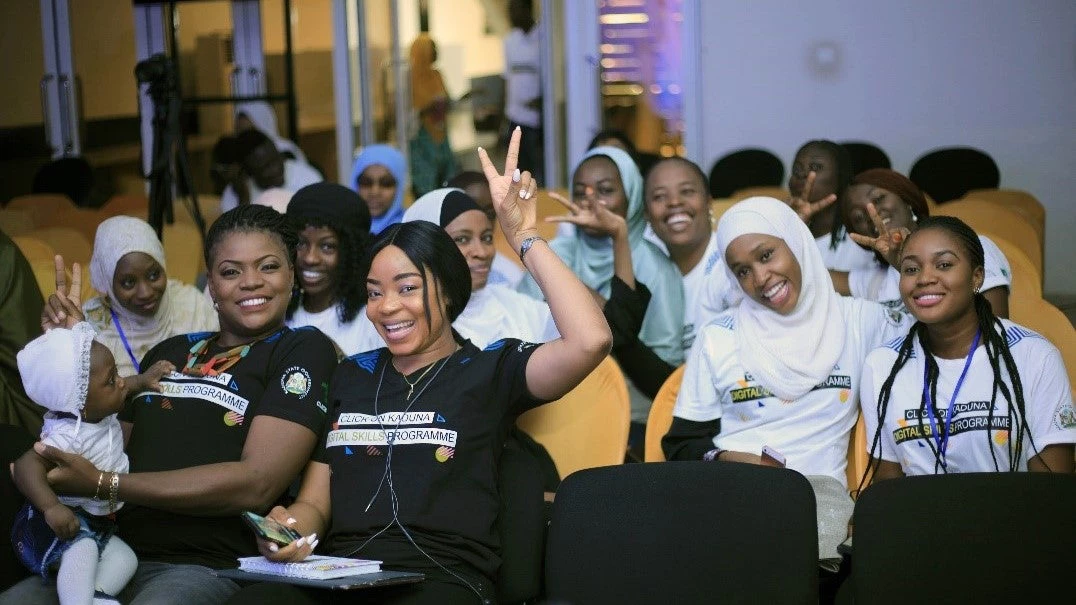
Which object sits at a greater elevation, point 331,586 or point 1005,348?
point 1005,348

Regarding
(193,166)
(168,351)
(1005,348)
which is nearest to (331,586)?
(168,351)

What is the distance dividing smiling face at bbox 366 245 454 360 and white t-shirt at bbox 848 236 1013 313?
122 centimetres

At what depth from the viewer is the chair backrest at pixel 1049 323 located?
3.36 m

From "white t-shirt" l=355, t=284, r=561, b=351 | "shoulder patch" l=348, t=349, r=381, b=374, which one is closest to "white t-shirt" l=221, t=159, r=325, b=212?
"white t-shirt" l=355, t=284, r=561, b=351

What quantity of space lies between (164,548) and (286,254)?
0.76m

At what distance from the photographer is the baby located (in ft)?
8.70

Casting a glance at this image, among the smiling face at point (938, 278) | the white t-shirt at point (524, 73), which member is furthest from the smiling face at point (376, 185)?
the white t-shirt at point (524, 73)

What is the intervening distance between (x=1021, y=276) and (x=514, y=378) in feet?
6.43

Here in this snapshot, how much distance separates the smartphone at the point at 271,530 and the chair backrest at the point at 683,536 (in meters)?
0.53

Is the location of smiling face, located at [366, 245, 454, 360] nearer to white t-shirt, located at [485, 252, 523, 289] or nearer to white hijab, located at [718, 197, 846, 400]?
white hijab, located at [718, 197, 846, 400]

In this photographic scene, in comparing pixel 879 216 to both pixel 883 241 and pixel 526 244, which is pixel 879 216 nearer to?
pixel 883 241

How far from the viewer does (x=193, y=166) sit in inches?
373

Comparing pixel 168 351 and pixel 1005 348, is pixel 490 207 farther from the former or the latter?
pixel 1005 348

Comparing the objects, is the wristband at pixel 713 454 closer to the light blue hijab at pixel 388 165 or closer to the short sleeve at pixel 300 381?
the short sleeve at pixel 300 381
